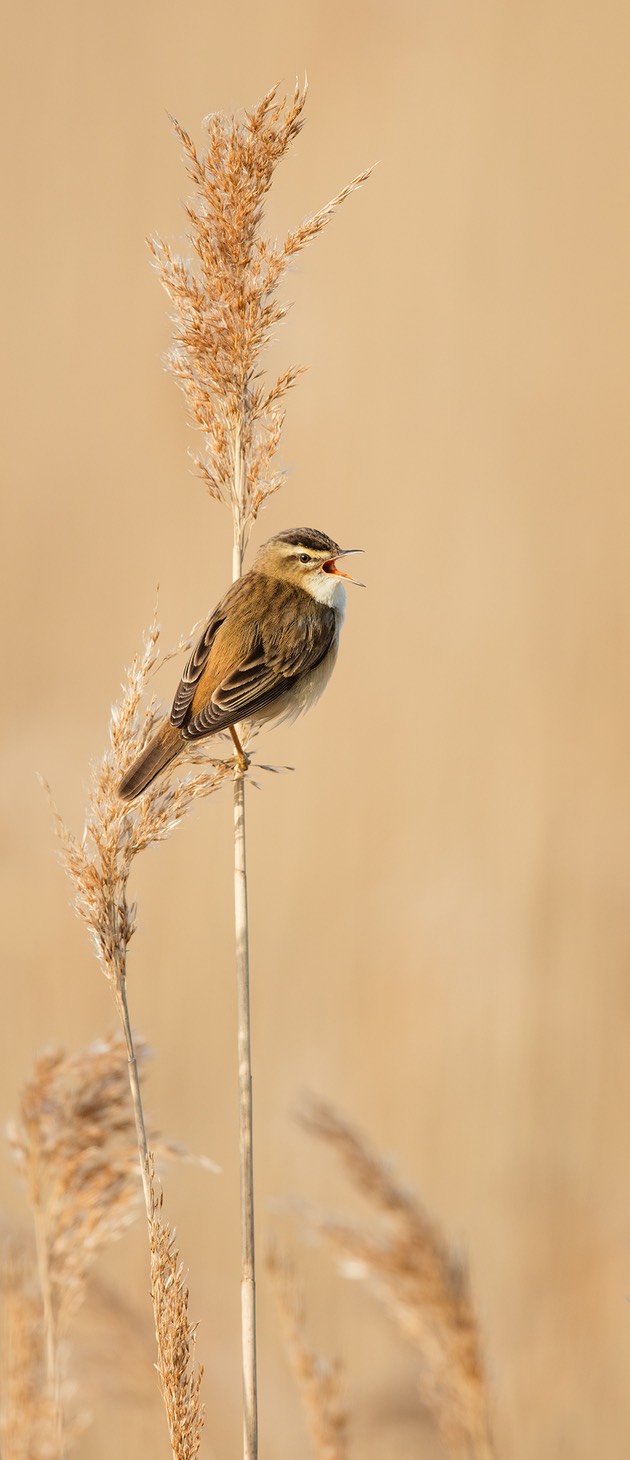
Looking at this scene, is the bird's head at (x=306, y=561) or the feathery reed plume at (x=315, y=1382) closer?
the feathery reed plume at (x=315, y=1382)

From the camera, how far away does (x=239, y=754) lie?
251 centimetres

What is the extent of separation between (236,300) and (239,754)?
Answer: 35.9 inches

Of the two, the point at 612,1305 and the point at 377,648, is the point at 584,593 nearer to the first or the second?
the point at 377,648

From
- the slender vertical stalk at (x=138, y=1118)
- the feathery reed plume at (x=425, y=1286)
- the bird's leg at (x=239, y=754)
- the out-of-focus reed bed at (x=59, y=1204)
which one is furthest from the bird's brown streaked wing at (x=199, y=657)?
the slender vertical stalk at (x=138, y=1118)

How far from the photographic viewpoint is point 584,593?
484 cm

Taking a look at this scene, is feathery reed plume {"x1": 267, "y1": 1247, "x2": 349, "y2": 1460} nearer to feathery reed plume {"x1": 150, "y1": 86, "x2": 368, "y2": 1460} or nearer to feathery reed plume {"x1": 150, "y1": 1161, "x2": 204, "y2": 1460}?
feathery reed plume {"x1": 150, "y1": 86, "x2": 368, "y2": 1460}

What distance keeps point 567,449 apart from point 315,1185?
124 inches

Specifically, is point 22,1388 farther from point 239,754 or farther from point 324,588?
point 324,588

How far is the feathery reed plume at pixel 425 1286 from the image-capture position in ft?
6.26

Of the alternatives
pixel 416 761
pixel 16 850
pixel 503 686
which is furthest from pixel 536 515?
pixel 16 850

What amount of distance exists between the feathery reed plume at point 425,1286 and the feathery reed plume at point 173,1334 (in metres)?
0.59

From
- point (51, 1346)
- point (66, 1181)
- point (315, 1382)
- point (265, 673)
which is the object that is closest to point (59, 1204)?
point (66, 1181)

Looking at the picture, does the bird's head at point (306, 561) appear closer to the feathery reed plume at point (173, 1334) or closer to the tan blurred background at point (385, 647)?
the tan blurred background at point (385, 647)

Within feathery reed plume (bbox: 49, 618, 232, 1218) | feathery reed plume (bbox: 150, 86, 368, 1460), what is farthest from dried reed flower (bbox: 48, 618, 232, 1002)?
feathery reed plume (bbox: 150, 86, 368, 1460)
